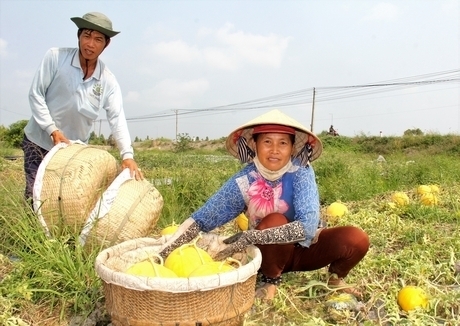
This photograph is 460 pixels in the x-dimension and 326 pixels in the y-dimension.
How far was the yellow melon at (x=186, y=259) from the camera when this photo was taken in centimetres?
247

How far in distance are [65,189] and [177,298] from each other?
1953 millimetres

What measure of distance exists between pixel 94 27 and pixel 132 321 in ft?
8.15

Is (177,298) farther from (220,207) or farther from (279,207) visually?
(279,207)

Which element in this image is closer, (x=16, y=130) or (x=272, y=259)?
(x=272, y=259)

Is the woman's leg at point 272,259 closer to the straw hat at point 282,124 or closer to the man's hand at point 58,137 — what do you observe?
the straw hat at point 282,124

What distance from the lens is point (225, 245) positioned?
2.81m

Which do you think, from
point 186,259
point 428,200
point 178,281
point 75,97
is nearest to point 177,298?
point 178,281

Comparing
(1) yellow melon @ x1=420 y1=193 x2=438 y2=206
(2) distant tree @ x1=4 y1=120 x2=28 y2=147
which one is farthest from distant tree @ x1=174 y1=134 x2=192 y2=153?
(1) yellow melon @ x1=420 y1=193 x2=438 y2=206

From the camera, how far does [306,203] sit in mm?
2717

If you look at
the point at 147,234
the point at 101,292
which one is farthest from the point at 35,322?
the point at 147,234

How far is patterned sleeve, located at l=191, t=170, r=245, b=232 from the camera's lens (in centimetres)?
290

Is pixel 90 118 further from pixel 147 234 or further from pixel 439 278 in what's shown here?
pixel 439 278

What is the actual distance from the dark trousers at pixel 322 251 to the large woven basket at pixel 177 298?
0.55m

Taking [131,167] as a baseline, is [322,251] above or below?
below
